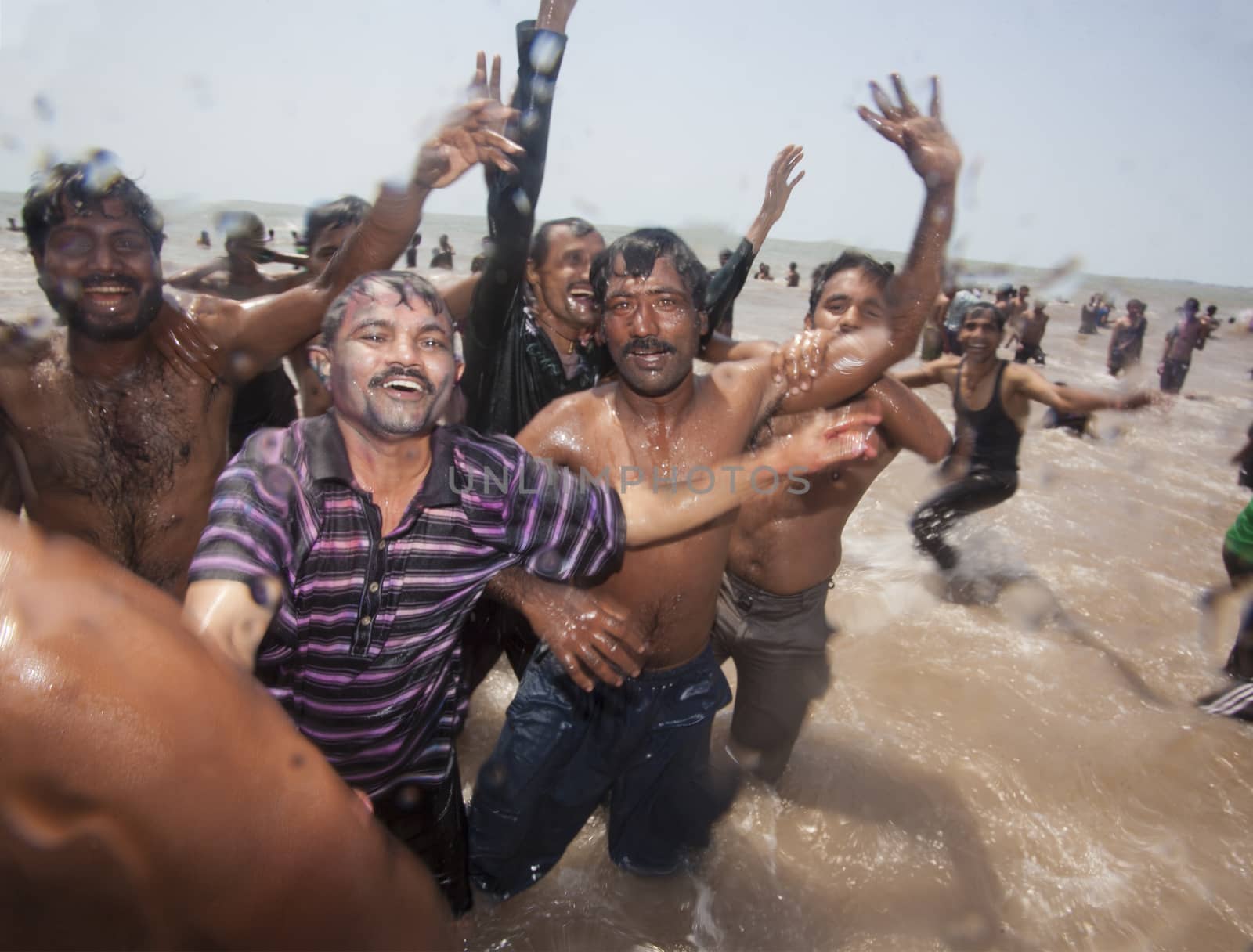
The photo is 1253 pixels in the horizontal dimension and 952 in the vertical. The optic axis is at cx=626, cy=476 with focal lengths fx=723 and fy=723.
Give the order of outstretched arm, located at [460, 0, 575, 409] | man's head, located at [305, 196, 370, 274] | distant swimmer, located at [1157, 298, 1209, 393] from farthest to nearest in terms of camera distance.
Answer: distant swimmer, located at [1157, 298, 1209, 393], man's head, located at [305, 196, 370, 274], outstretched arm, located at [460, 0, 575, 409]

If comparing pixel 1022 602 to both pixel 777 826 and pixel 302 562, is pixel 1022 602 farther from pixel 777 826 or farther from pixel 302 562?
pixel 302 562

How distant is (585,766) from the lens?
257cm

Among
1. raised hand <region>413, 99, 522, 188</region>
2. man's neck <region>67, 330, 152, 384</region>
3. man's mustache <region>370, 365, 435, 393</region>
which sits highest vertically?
raised hand <region>413, 99, 522, 188</region>

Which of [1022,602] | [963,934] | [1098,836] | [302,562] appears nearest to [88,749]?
[302,562]

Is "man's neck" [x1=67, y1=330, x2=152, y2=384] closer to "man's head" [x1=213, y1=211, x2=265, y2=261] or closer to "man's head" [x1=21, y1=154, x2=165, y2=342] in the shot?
"man's head" [x1=21, y1=154, x2=165, y2=342]

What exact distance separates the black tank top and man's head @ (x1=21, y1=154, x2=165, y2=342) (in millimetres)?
4973

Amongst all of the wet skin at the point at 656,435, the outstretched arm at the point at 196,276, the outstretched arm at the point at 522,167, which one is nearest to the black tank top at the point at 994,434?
the wet skin at the point at 656,435

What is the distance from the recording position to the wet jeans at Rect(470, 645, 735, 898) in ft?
8.16

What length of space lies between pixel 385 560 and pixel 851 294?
2.38 metres

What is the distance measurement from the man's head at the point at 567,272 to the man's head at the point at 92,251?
150cm

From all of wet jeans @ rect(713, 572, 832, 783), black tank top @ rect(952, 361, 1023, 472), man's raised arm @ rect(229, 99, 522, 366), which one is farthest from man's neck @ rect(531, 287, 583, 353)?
black tank top @ rect(952, 361, 1023, 472)

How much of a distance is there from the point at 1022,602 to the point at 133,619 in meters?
5.82

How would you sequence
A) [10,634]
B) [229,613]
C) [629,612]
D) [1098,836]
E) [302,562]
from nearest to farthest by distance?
[10,634]
[229,613]
[302,562]
[629,612]
[1098,836]

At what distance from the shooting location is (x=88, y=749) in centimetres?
51
